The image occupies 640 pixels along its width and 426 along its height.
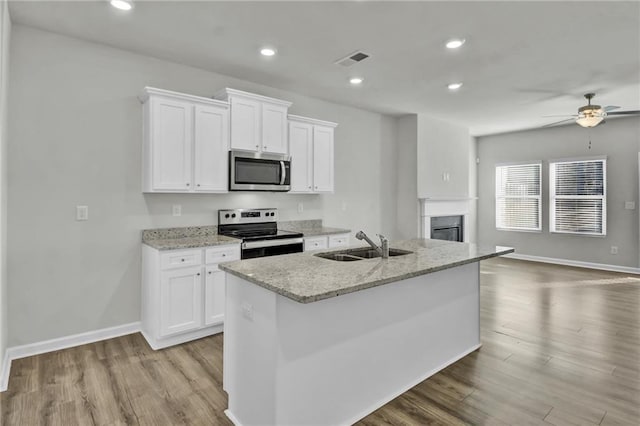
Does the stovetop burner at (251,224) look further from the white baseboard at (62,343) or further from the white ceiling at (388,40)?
the white ceiling at (388,40)

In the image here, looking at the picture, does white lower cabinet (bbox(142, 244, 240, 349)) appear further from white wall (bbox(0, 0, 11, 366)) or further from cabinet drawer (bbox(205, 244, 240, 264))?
white wall (bbox(0, 0, 11, 366))

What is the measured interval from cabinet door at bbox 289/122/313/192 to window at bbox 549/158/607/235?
532 cm

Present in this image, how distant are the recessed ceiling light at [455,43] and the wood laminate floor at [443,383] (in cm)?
271

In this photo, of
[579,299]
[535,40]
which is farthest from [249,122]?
[579,299]

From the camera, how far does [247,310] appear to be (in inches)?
75.4

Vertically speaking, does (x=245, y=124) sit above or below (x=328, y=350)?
above

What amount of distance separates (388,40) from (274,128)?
1544 millimetres

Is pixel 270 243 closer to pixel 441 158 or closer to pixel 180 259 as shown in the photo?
pixel 180 259

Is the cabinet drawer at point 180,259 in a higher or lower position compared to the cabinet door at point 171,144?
lower

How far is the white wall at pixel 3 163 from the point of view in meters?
2.40

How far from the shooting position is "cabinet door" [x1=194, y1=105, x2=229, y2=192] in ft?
11.4

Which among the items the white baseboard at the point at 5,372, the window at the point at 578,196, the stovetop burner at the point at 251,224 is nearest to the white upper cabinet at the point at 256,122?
the stovetop burner at the point at 251,224

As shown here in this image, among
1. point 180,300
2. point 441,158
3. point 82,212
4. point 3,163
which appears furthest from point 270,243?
point 441,158

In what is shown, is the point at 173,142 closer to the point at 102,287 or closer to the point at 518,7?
the point at 102,287
